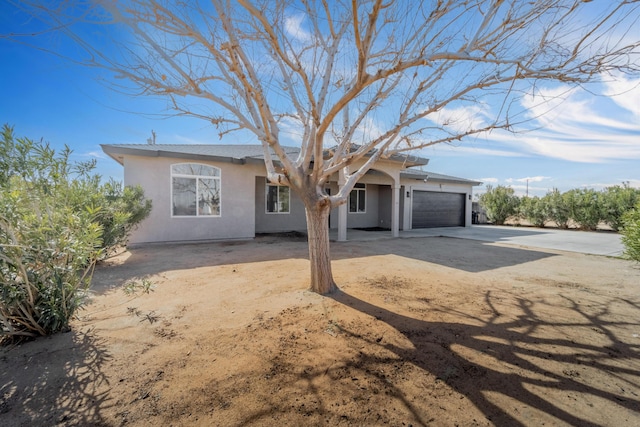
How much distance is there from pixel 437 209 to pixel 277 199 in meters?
10.1

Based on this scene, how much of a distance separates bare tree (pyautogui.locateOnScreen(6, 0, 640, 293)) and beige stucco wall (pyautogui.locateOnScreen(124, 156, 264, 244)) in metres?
5.67

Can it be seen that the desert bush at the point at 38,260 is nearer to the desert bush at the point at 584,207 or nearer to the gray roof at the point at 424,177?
the gray roof at the point at 424,177

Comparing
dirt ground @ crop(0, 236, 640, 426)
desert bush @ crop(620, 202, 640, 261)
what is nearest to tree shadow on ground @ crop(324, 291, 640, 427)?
dirt ground @ crop(0, 236, 640, 426)

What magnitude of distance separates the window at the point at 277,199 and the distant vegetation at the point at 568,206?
52.0ft

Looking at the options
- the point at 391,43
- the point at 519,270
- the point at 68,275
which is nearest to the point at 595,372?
the point at 519,270

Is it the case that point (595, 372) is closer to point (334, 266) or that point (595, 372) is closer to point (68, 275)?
point (334, 266)

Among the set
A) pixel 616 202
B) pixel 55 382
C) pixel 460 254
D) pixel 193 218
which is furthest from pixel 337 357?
pixel 616 202

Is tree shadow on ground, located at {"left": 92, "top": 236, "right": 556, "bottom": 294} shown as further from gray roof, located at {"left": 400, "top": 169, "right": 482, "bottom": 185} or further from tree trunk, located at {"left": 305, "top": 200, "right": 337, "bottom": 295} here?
gray roof, located at {"left": 400, "top": 169, "right": 482, "bottom": 185}

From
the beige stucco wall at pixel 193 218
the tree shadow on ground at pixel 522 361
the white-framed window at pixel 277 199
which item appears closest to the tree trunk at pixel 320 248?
the tree shadow on ground at pixel 522 361

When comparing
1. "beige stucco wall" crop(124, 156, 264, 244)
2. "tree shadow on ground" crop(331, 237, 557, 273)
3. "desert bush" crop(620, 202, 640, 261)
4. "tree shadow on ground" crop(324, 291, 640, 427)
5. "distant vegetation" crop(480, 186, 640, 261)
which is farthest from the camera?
"distant vegetation" crop(480, 186, 640, 261)

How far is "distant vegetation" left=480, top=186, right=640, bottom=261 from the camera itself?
15.3 m

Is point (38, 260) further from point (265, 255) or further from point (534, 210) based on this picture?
point (534, 210)

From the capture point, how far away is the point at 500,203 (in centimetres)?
2041

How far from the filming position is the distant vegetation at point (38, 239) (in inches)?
101
